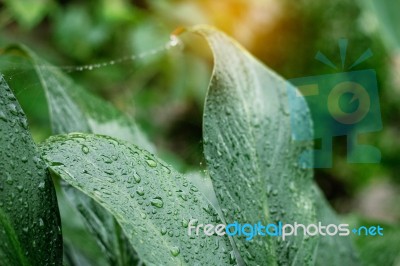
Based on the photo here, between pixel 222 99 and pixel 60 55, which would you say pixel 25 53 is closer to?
pixel 222 99

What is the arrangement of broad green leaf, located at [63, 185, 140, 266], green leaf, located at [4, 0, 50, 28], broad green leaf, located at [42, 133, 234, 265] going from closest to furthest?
broad green leaf, located at [42, 133, 234, 265] → broad green leaf, located at [63, 185, 140, 266] → green leaf, located at [4, 0, 50, 28]

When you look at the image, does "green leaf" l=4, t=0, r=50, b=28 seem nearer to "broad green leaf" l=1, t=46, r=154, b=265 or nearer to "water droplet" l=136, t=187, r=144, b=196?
"broad green leaf" l=1, t=46, r=154, b=265

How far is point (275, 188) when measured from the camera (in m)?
0.39

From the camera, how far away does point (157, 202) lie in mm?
307

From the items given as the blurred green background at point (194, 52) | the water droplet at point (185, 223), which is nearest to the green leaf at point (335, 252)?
the water droplet at point (185, 223)

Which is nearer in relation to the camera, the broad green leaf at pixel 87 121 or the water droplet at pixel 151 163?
the water droplet at pixel 151 163

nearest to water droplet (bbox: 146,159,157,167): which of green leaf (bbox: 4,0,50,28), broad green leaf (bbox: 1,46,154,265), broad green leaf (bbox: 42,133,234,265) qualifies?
broad green leaf (bbox: 42,133,234,265)

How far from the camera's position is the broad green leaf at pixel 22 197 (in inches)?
11.7

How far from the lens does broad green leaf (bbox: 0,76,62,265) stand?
30cm

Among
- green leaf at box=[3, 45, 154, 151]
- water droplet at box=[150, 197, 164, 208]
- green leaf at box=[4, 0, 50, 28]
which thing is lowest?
water droplet at box=[150, 197, 164, 208]

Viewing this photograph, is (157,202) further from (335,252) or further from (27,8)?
(27,8)

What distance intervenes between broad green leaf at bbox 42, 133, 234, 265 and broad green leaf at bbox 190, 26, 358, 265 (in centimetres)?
3

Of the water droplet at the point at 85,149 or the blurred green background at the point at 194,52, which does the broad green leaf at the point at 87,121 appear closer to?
the water droplet at the point at 85,149

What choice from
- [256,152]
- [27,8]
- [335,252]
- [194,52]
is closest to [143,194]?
[256,152]
